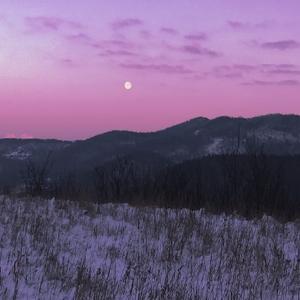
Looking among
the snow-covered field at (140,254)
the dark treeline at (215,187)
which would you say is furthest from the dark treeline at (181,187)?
the snow-covered field at (140,254)

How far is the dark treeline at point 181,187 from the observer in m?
15.9

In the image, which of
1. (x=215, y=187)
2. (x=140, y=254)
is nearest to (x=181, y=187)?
(x=215, y=187)

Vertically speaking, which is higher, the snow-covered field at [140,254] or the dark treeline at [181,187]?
the dark treeline at [181,187]

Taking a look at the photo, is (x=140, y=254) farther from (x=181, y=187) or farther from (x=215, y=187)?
(x=215, y=187)

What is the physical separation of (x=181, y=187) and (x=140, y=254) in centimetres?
1378

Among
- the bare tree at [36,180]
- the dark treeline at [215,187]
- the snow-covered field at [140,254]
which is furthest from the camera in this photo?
the dark treeline at [215,187]

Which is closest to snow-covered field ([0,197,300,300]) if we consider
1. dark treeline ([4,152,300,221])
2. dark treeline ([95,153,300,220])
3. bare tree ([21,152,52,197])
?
dark treeline ([4,152,300,221])

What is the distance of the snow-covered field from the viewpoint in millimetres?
5973

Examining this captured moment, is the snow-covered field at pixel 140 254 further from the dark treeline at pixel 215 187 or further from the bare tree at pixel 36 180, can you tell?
the bare tree at pixel 36 180

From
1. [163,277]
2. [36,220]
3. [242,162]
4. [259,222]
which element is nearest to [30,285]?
[163,277]

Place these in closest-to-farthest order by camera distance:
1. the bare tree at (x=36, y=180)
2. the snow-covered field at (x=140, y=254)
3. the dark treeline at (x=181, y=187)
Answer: the snow-covered field at (x=140, y=254), the dark treeline at (x=181, y=187), the bare tree at (x=36, y=180)

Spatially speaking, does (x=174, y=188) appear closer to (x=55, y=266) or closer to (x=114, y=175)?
(x=114, y=175)

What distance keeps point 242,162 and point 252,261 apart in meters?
14.0

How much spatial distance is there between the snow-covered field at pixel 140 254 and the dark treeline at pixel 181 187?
121 inches
